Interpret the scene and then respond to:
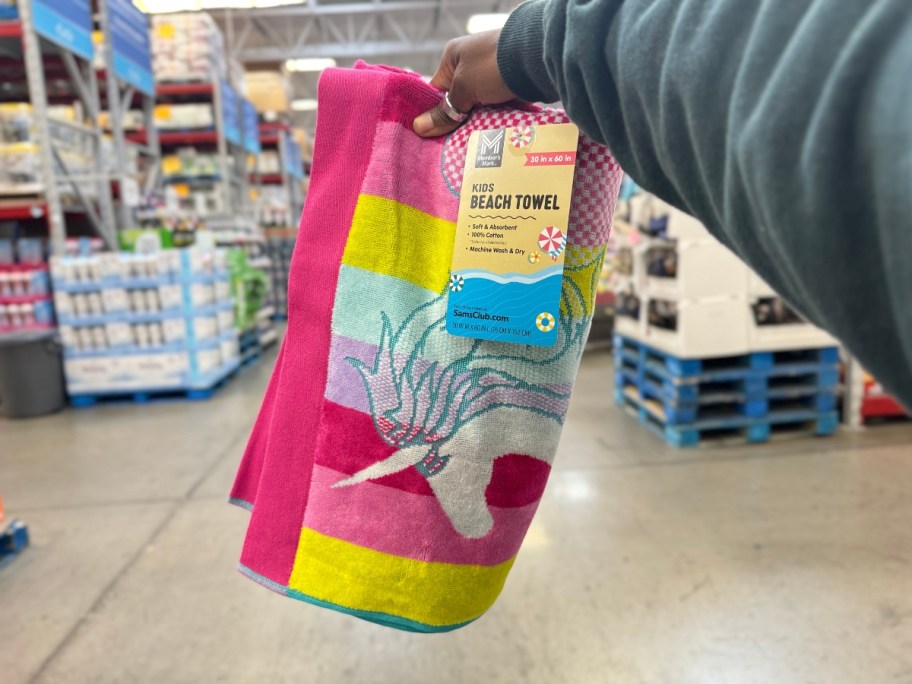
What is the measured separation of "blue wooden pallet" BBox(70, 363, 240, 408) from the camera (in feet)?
15.5

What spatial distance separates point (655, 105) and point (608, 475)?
110 inches

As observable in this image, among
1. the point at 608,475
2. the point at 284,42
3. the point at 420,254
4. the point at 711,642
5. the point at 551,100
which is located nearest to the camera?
the point at 551,100

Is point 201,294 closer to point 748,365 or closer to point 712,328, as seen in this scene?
point 712,328

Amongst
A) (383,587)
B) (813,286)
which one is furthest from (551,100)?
(383,587)

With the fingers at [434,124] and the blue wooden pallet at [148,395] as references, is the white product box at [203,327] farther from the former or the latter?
the fingers at [434,124]

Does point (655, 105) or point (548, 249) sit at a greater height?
point (655, 105)

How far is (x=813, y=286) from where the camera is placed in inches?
14.6

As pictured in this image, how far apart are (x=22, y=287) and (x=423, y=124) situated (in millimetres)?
4792

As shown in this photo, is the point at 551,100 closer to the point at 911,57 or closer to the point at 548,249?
the point at 548,249

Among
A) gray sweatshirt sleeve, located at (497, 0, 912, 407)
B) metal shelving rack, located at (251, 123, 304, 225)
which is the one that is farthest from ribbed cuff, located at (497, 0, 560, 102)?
metal shelving rack, located at (251, 123, 304, 225)

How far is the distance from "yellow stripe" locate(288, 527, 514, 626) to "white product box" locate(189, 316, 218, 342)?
429 cm

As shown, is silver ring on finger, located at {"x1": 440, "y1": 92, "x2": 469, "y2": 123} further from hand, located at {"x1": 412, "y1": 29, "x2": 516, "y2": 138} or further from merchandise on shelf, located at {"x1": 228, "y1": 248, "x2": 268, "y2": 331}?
merchandise on shelf, located at {"x1": 228, "y1": 248, "x2": 268, "y2": 331}

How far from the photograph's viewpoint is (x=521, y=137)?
741 millimetres

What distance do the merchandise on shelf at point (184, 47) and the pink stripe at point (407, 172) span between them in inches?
283
